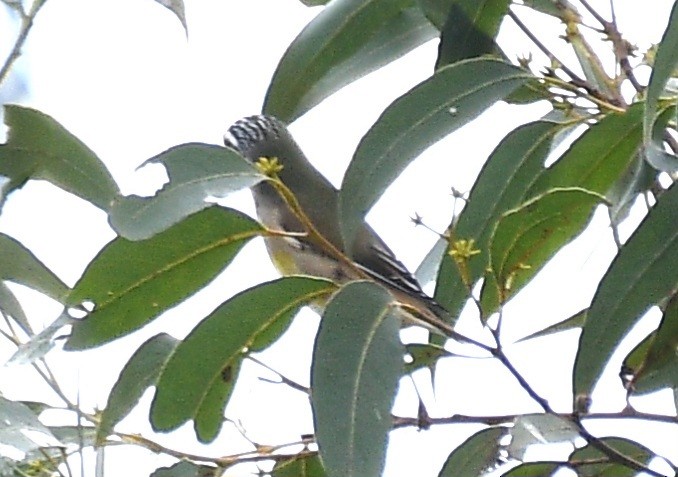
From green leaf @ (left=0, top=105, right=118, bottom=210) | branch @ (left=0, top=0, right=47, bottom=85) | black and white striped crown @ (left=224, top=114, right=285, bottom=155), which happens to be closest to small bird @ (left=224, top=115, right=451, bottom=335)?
black and white striped crown @ (left=224, top=114, right=285, bottom=155)

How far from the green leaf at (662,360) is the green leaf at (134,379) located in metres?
0.38

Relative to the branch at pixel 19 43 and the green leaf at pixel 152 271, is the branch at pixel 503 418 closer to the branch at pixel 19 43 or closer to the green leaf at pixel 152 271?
the green leaf at pixel 152 271

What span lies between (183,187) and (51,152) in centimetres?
24

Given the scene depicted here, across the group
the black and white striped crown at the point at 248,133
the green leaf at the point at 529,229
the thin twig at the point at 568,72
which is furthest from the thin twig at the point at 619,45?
the black and white striped crown at the point at 248,133

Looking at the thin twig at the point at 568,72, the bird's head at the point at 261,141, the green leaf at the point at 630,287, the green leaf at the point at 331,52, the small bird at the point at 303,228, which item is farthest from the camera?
the bird's head at the point at 261,141

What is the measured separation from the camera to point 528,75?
3.25 ft

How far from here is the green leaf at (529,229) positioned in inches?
35.7

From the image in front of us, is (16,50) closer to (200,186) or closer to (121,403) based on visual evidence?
(200,186)

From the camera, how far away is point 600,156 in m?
1.04

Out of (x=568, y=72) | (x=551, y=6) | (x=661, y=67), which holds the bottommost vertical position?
(x=661, y=67)

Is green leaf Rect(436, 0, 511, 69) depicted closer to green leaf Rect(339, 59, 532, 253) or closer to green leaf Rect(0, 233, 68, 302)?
green leaf Rect(339, 59, 532, 253)

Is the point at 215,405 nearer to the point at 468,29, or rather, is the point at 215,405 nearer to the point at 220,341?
the point at 220,341

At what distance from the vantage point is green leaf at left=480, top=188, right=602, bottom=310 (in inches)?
35.7

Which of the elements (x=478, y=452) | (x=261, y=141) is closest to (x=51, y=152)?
(x=478, y=452)
